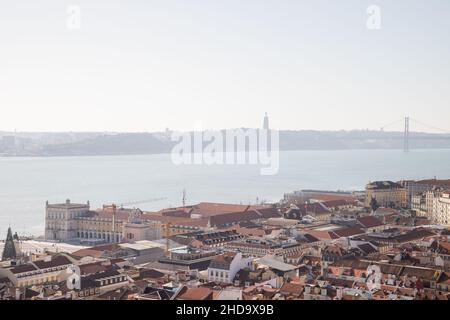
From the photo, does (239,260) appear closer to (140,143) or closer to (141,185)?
(141,185)

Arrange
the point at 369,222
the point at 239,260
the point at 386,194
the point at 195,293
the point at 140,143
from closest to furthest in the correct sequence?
the point at 195,293, the point at 239,260, the point at 369,222, the point at 386,194, the point at 140,143

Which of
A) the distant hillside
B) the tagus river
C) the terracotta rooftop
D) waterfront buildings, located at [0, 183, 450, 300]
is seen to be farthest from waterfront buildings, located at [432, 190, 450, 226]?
the distant hillside

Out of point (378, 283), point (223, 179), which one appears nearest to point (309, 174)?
point (223, 179)

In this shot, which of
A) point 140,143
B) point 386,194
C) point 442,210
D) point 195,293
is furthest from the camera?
point 140,143

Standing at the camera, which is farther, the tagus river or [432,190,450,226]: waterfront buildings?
the tagus river

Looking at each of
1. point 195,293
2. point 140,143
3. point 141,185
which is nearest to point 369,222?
point 195,293

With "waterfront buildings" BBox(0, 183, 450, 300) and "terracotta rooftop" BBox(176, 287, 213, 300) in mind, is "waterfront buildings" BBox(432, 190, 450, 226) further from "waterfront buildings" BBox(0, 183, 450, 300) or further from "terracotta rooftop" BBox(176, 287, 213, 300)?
"terracotta rooftop" BBox(176, 287, 213, 300)

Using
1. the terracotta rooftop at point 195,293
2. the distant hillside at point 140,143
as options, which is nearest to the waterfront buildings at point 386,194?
the terracotta rooftop at point 195,293

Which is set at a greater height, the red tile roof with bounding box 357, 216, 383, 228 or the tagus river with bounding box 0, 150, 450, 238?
the red tile roof with bounding box 357, 216, 383, 228

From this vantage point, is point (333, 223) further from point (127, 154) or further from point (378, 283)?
point (127, 154)

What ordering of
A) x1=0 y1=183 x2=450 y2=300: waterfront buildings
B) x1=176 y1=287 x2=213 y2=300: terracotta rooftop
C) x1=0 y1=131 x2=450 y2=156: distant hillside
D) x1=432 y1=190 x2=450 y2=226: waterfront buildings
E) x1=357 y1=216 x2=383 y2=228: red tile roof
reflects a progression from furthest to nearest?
x1=0 y1=131 x2=450 y2=156: distant hillside, x1=432 y1=190 x2=450 y2=226: waterfront buildings, x1=357 y1=216 x2=383 y2=228: red tile roof, x1=0 y1=183 x2=450 y2=300: waterfront buildings, x1=176 y1=287 x2=213 y2=300: terracotta rooftop

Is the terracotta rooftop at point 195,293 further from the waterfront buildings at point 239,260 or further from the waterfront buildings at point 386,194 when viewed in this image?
the waterfront buildings at point 386,194
